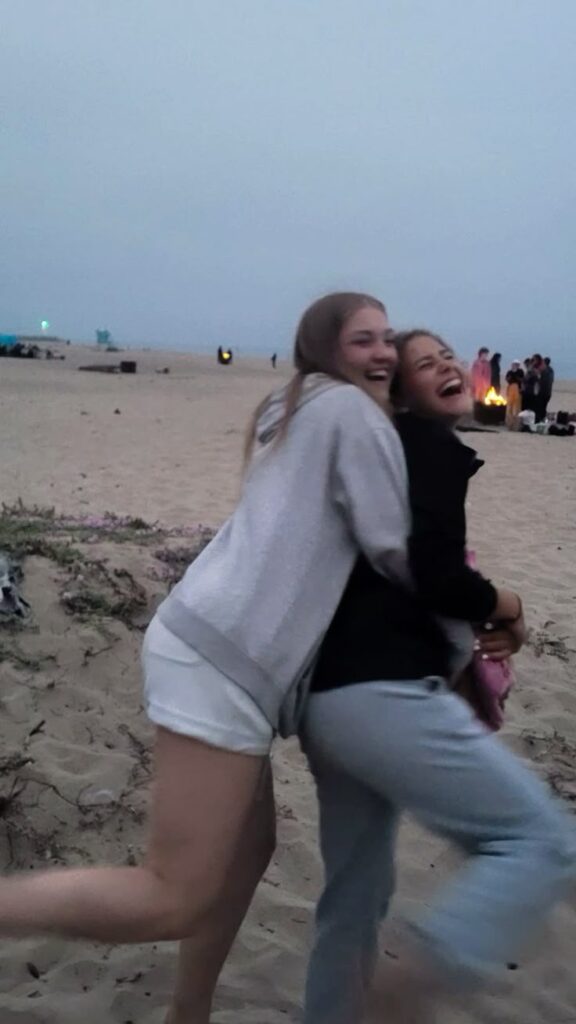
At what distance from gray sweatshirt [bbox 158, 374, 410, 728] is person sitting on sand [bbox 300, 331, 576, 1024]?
50mm

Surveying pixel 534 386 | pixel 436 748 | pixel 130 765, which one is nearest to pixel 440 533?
pixel 436 748

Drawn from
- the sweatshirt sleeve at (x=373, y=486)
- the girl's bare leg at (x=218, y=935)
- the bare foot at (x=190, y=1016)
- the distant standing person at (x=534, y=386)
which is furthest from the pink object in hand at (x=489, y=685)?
the distant standing person at (x=534, y=386)

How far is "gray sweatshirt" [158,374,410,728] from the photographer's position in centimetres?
171

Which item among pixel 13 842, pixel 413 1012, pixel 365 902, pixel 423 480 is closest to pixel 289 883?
pixel 13 842

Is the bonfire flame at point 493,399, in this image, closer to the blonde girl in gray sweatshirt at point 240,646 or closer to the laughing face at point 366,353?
the laughing face at point 366,353

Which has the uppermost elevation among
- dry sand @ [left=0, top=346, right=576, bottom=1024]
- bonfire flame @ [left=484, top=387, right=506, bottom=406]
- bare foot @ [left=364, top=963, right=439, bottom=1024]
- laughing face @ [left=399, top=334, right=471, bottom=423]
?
laughing face @ [left=399, top=334, right=471, bottom=423]

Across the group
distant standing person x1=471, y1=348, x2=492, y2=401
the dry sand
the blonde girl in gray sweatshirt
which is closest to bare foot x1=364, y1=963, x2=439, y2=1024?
the dry sand

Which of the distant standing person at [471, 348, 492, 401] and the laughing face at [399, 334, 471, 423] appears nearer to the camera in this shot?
the laughing face at [399, 334, 471, 423]

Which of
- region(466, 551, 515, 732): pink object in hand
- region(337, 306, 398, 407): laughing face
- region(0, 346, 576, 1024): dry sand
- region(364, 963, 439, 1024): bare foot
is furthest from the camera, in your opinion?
region(0, 346, 576, 1024): dry sand

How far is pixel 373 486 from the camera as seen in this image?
5.64 feet

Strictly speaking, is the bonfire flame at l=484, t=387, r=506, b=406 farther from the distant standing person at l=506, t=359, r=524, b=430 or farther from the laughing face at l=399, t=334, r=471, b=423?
the laughing face at l=399, t=334, r=471, b=423

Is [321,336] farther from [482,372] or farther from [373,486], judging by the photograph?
[482,372]

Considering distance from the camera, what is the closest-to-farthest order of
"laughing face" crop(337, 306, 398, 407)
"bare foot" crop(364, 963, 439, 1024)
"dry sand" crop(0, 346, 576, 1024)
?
"bare foot" crop(364, 963, 439, 1024)
"laughing face" crop(337, 306, 398, 407)
"dry sand" crop(0, 346, 576, 1024)

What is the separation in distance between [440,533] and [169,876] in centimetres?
80
